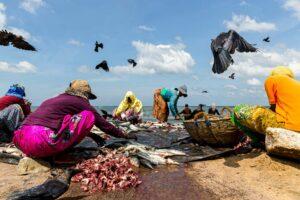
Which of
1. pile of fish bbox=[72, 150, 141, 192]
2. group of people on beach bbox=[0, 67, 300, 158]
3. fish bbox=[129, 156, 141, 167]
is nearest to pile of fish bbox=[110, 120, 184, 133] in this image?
group of people on beach bbox=[0, 67, 300, 158]

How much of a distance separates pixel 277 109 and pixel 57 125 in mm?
3263

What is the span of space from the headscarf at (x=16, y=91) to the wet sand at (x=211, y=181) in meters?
2.43

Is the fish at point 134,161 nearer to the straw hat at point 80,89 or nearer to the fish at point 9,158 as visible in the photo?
the straw hat at point 80,89

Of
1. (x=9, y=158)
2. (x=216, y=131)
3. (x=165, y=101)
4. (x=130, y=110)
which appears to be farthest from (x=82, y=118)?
(x=165, y=101)

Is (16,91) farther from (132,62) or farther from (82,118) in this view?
(132,62)

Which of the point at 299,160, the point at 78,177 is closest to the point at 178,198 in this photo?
the point at 78,177

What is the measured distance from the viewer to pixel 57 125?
482cm

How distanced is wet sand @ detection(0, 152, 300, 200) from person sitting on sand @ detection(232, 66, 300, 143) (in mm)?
532

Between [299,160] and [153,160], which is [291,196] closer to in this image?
[299,160]

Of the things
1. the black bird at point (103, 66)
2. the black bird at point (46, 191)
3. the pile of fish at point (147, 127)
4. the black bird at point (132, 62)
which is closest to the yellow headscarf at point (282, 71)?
the black bird at point (46, 191)

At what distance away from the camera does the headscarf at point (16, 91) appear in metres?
7.67

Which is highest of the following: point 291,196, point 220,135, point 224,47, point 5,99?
point 224,47

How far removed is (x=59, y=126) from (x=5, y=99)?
3227mm

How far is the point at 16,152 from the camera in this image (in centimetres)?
615
